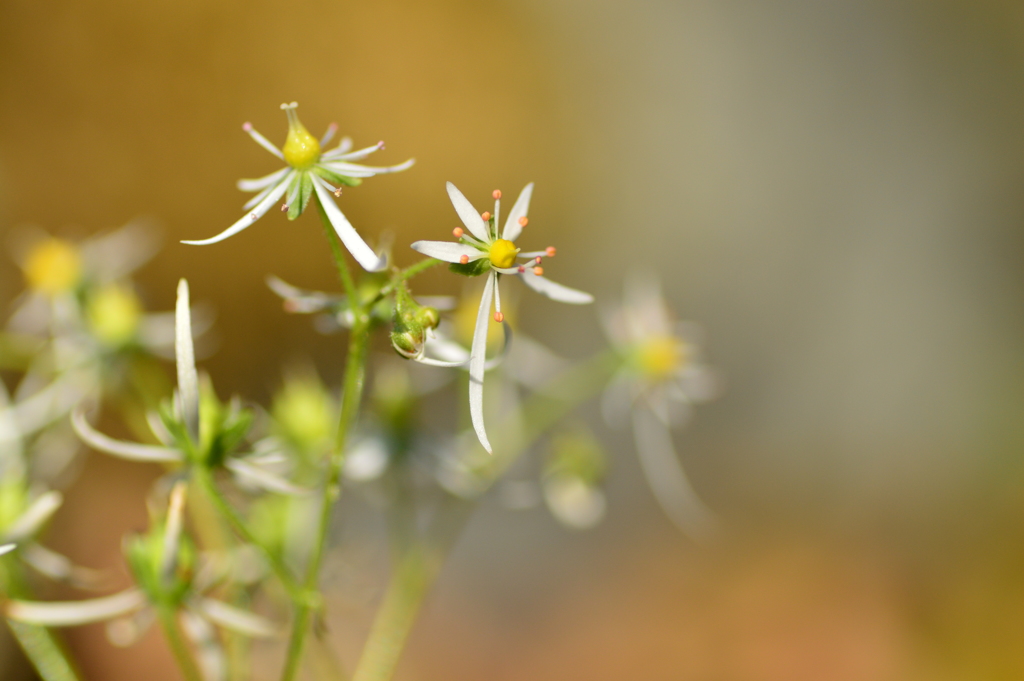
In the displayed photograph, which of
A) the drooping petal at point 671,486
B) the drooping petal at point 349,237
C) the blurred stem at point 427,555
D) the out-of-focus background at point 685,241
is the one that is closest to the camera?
the drooping petal at point 349,237

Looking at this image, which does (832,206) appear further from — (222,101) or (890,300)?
(222,101)

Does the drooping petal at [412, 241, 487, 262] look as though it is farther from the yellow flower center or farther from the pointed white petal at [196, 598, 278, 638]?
the pointed white petal at [196, 598, 278, 638]

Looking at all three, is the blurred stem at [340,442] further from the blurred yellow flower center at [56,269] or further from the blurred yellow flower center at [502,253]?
the blurred yellow flower center at [56,269]

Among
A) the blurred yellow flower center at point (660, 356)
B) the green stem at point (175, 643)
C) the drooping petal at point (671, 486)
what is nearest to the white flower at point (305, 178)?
the green stem at point (175, 643)

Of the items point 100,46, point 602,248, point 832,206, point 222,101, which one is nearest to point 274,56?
point 222,101

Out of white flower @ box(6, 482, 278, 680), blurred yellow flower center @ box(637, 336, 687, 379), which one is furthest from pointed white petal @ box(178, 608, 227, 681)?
blurred yellow flower center @ box(637, 336, 687, 379)

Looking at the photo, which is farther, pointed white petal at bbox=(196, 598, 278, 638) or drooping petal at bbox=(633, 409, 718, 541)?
drooping petal at bbox=(633, 409, 718, 541)
